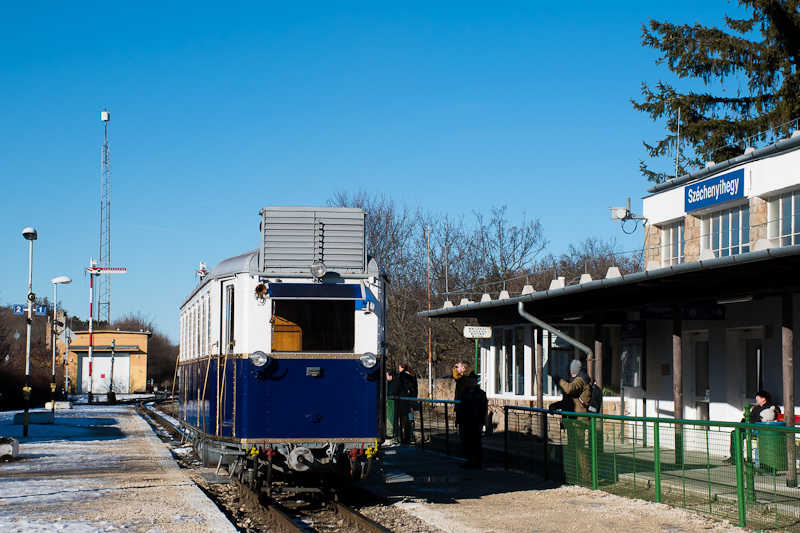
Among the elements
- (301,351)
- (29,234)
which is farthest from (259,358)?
(29,234)

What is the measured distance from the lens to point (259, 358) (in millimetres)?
10281

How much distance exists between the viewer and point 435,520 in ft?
32.8

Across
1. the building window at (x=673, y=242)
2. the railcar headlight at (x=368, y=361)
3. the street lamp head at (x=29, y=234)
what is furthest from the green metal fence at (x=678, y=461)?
the street lamp head at (x=29, y=234)

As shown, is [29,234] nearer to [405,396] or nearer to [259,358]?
[405,396]

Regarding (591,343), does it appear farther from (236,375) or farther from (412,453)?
(236,375)

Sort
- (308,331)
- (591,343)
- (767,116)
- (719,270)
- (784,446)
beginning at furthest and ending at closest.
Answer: (767,116) < (591,343) < (719,270) < (308,331) < (784,446)

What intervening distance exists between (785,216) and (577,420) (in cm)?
842

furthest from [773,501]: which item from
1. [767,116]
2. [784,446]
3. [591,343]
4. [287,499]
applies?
[767,116]

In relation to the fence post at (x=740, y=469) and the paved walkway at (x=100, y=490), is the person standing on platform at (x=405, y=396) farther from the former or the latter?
the fence post at (x=740, y=469)

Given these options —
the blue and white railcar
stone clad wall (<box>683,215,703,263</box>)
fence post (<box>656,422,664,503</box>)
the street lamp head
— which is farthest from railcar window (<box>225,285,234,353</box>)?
the street lamp head

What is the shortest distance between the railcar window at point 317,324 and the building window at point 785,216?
1009cm

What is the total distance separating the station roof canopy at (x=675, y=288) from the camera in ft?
37.3

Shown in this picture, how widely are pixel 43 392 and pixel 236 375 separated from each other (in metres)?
39.1

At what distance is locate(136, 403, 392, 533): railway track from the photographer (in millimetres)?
9758
